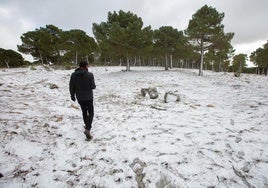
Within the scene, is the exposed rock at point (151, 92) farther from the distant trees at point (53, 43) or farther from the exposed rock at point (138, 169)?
the distant trees at point (53, 43)

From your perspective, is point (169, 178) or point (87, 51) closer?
point (169, 178)

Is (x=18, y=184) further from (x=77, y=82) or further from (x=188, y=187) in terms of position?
(x=188, y=187)

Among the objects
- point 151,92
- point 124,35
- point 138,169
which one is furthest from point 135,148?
point 124,35

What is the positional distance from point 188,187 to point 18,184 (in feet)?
9.21

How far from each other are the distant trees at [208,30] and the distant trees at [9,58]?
3513cm

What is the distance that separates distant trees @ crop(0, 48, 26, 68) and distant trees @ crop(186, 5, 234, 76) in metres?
35.1

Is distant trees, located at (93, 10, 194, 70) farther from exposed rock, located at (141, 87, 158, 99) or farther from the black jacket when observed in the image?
the black jacket

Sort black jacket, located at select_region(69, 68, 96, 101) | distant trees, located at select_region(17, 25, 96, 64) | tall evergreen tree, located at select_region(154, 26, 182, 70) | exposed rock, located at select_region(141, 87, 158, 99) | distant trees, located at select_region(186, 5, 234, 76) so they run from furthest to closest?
1. distant trees, located at select_region(17, 25, 96, 64)
2. tall evergreen tree, located at select_region(154, 26, 182, 70)
3. distant trees, located at select_region(186, 5, 234, 76)
4. exposed rock, located at select_region(141, 87, 158, 99)
5. black jacket, located at select_region(69, 68, 96, 101)

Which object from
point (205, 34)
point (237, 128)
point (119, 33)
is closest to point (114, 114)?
point (237, 128)

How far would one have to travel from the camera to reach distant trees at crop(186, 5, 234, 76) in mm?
17172

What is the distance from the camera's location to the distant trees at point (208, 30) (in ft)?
56.3

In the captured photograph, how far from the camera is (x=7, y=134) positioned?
3688 millimetres

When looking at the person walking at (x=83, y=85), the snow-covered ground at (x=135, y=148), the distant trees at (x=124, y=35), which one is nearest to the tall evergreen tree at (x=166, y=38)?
the distant trees at (x=124, y=35)

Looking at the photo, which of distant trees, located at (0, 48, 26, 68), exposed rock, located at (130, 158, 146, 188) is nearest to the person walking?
exposed rock, located at (130, 158, 146, 188)
